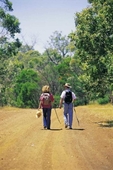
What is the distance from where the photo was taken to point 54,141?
12.1m

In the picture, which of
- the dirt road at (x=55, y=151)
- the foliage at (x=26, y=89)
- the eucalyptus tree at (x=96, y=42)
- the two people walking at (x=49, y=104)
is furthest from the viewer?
the foliage at (x=26, y=89)

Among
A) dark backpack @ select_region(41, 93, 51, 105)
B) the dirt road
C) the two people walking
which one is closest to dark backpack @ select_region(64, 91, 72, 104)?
the two people walking

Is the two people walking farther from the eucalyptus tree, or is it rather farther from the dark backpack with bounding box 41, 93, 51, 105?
the eucalyptus tree

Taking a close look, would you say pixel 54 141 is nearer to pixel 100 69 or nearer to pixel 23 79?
pixel 100 69

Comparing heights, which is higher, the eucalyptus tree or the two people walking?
the eucalyptus tree

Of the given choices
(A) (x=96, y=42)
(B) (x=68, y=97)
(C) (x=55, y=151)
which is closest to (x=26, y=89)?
(A) (x=96, y=42)

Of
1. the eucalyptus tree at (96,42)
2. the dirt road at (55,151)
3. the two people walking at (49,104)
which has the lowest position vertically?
the dirt road at (55,151)

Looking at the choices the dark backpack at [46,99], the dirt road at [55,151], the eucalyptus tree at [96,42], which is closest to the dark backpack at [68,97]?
the dark backpack at [46,99]

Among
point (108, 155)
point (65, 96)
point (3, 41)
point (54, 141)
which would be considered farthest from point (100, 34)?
point (3, 41)

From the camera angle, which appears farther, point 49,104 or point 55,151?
point 49,104

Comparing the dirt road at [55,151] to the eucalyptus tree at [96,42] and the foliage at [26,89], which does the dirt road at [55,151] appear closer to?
the eucalyptus tree at [96,42]

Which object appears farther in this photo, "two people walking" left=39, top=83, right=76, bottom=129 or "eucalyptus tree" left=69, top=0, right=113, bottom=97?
"eucalyptus tree" left=69, top=0, right=113, bottom=97

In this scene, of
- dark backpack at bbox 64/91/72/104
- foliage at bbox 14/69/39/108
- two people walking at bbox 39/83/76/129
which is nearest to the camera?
two people walking at bbox 39/83/76/129

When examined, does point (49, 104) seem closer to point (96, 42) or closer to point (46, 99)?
point (46, 99)
